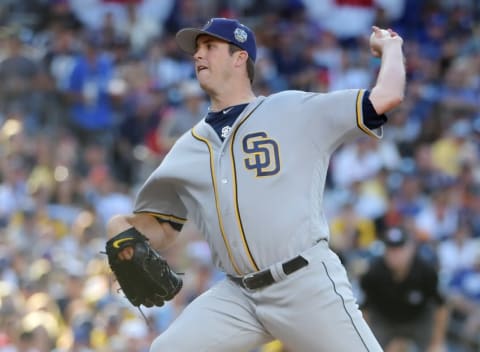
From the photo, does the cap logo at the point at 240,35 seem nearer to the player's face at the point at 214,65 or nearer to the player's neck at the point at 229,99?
the player's face at the point at 214,65

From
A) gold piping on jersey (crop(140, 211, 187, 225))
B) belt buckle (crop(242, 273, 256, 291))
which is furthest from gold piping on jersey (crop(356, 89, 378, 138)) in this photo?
gold piping on jersey (crop(140, 211, 187, 225))

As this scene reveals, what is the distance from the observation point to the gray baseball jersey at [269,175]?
16.2ft

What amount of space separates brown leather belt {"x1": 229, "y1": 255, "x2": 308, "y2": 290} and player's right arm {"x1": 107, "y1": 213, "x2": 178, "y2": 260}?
0.62 metres

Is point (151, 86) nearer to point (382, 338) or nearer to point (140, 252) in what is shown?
point (382, 338)

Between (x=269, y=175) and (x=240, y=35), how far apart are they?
692mm

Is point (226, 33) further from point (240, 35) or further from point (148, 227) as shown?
point (148, 227)

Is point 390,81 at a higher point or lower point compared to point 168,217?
higher

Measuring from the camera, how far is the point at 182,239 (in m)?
10.1

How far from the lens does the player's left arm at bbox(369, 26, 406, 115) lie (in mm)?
4844

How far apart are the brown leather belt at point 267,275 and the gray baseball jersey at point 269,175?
34mm

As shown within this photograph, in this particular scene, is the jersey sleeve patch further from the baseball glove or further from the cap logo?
the baseball glove

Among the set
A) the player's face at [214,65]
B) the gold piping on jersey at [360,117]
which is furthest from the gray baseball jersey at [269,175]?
the player's face at [214,65]

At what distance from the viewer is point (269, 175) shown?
4.97m

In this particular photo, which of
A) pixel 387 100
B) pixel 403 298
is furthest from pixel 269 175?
pixel 403 298
